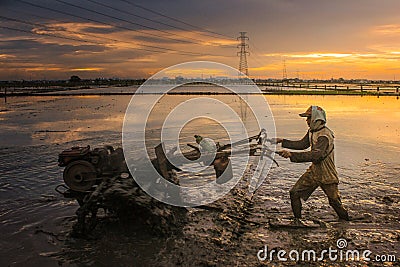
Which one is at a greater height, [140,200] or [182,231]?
[140,200]

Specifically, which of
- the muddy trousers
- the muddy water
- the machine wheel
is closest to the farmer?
the muddy trousers

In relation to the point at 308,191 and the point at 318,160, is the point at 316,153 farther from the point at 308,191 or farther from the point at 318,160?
the point at 308,191

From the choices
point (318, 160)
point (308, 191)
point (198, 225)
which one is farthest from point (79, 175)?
point (318, 160)

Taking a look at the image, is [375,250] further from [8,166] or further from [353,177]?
[8,166]

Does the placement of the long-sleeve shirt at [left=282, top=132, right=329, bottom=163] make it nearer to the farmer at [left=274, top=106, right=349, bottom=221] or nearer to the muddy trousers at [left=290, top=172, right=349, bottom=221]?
the farmer at [left=274, top=106, right=349, bottom=221]

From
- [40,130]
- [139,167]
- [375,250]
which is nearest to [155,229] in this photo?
[139,167]

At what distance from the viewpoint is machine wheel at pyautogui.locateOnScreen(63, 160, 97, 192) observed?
7.25 m

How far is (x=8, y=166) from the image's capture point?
12.9 meters

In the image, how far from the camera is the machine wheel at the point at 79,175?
7.25 m

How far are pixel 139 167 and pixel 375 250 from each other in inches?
185

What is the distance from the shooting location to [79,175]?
24.0ft

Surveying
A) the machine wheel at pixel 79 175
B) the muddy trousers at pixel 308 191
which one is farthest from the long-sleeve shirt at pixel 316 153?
the machine wheel at pixel 79 175

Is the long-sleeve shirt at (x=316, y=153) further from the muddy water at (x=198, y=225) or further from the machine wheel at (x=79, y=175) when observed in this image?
the machine wheel at (x=79, y=175)

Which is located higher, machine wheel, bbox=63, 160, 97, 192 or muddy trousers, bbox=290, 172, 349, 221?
machine wheel, bbox=63, 160, 97, 192
